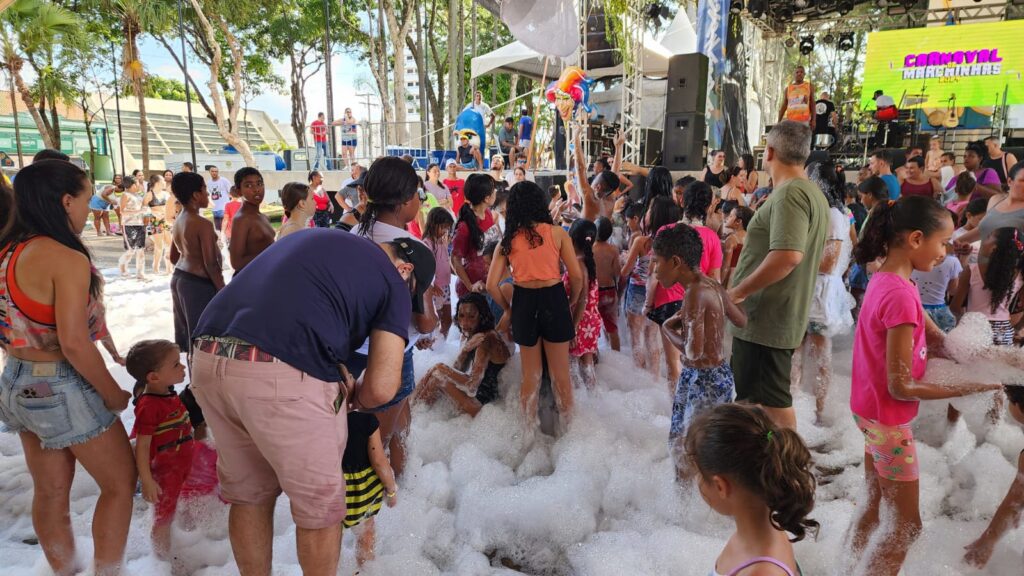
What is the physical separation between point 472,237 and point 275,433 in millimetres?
3651

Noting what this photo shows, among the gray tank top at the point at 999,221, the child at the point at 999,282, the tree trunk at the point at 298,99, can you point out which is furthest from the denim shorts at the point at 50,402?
the tree trunk at the point at 298,99

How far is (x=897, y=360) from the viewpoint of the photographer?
2115 mm

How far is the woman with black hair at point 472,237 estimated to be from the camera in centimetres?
523

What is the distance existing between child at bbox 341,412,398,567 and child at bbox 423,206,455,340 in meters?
2.77

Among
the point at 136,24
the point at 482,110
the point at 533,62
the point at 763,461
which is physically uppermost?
the point at 136,24

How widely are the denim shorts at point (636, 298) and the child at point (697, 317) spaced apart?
1.96 m

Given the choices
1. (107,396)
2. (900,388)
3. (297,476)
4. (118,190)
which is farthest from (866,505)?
(118,190)

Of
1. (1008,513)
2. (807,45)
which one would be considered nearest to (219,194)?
(1008,513)

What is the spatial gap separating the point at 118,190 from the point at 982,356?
49.0 feet

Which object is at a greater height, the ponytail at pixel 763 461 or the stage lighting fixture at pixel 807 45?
the stage lighting fixture at pixel 807 45

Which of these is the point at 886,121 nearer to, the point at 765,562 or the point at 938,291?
the point at 938,291

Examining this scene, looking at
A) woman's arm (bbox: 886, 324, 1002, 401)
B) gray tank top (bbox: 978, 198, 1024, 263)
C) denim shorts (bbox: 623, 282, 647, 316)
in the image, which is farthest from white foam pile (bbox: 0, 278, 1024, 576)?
gray tank top (bbox: 978, 198, 1024, 263)

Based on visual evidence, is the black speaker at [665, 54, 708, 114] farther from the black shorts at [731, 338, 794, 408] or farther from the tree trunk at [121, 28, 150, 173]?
the tree trunk at [121, 28, 150, 173]

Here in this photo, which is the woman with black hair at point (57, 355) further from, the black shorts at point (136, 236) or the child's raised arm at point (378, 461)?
the black shorts at point (136, 236)
